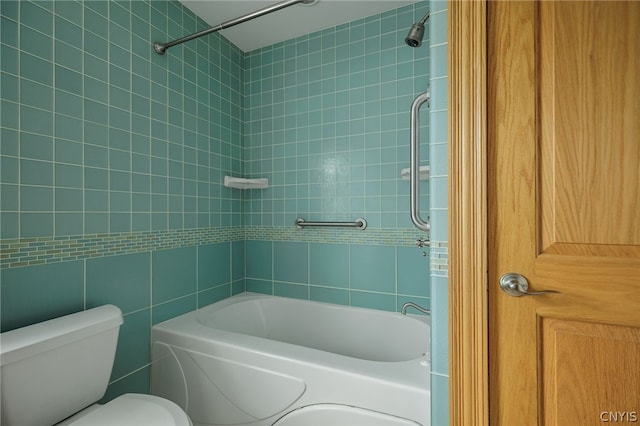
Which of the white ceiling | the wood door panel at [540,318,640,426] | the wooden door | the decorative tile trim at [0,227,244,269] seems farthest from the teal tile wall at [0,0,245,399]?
the wood door panel at [540,318,640,426]

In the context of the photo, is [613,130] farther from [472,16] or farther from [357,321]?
[357,321]

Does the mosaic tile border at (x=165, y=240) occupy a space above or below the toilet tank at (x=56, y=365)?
above

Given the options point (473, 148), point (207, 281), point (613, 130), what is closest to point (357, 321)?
point (207, 281)

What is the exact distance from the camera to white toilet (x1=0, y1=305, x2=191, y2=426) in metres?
0.96

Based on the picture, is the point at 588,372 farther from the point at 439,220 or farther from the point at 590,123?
the point at 590,123

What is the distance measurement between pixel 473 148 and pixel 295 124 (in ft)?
5.19

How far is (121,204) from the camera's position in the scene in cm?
153

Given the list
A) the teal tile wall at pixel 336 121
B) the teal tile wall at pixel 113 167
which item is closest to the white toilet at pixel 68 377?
the teal tile wall at pixel 113 167

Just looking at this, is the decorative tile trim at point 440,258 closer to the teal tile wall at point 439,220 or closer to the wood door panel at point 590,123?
the teal tile wall at point 439,220

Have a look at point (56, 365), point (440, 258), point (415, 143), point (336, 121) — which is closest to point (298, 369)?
point (440, 258)

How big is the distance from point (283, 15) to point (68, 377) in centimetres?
223

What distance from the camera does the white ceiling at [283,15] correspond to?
1930 millimetres

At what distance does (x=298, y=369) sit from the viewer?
4.10 feet

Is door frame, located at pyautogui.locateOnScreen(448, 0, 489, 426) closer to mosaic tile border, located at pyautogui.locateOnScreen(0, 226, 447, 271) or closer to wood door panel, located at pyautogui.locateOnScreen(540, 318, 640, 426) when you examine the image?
mosaic tile border, located at pyautogui.locateOnScreen(0, 226, 447, 271)
